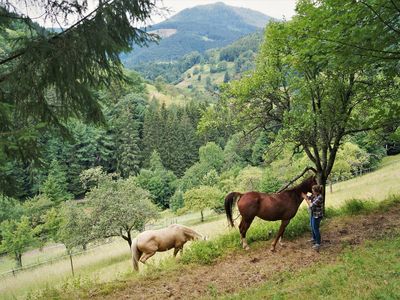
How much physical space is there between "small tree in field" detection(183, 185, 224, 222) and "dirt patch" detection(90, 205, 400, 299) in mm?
36611

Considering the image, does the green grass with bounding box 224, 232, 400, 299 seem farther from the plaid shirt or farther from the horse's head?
the horse's head

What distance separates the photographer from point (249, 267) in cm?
881

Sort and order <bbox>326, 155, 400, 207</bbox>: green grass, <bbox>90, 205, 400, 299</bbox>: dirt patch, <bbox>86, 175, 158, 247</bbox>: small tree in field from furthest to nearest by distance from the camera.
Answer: <bbox>86, 175, 158, 247</bbox>: small tree in field < <bbox>326, 155, 400, 207</bbox>: green grass < <bbox>90, 205, 400, 299</bbox>: dirt patch

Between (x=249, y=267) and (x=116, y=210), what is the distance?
1827cm

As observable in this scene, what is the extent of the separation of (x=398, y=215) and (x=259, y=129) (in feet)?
18.2

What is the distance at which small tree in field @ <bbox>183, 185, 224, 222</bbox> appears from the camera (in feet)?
156

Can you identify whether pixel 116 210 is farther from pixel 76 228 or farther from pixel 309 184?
pixel 309 184

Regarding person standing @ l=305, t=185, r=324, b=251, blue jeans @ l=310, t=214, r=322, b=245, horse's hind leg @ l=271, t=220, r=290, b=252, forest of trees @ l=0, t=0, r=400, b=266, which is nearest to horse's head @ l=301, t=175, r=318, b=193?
person standing @ l=305, t=185, r=324, b=251

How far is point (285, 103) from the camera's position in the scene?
1353 centimetres

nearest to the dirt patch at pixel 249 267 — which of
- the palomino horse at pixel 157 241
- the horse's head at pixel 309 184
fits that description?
the horse's head at pixel 309 184

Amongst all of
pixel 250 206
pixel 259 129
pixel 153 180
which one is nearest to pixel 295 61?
pixel 259 129

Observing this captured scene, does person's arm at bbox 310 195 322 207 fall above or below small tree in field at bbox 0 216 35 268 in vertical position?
above

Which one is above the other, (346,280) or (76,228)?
(346,280)

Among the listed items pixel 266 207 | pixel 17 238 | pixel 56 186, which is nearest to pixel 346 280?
pixel 266 207
